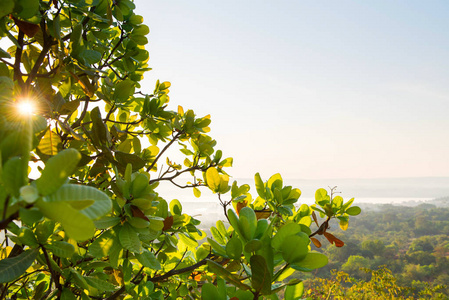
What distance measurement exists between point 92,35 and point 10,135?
1.22m

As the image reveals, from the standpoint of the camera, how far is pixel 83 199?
0.35 m

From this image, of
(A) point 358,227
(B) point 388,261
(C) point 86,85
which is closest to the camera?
(C) point 86,85

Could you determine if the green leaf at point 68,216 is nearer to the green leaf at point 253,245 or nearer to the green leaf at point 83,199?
the green leaf at point 83,199

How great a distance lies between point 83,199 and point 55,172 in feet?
0.16

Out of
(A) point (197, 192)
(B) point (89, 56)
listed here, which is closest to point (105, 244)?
(B) point (89, 56)

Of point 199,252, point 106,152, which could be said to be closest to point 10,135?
point 106,152

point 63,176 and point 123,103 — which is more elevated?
point 123,103

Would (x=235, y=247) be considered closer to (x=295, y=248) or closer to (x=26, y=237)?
(x=295, y=248)

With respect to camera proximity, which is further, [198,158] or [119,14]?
[198,158]

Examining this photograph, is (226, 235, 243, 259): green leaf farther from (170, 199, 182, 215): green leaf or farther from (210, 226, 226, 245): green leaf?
(170, 199, 182, 215): green leaf

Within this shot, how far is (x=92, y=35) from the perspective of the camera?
1364mm

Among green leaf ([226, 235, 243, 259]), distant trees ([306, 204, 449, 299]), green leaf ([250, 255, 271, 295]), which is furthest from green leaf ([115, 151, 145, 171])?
distant trees ([306, 204, 449, 299])

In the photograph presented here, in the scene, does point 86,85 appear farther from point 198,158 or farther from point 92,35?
point 198,158

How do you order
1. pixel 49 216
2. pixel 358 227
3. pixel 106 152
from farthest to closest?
pixel 358 227
pixel 106 152
pixel 49 216
